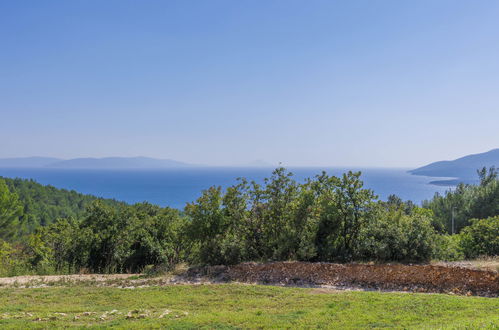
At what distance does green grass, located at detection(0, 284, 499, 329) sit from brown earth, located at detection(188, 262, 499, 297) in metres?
1.19

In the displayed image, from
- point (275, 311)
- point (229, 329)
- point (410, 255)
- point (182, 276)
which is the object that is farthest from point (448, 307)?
point (182, 276)

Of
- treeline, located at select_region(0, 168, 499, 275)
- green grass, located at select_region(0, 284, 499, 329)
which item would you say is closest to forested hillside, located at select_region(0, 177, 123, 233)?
treeline, located at select_region(0, 168, 499, 275)

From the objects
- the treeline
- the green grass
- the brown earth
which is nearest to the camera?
the green grass

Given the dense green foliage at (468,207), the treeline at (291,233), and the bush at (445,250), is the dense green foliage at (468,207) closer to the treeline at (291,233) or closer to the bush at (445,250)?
the bush at (445,250)

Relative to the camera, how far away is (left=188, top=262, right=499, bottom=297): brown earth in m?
10.4

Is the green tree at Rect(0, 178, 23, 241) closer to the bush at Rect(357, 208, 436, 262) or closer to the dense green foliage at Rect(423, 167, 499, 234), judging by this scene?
the bush at Rect(357, 208, 436, 262)

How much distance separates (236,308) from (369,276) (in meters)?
5.20

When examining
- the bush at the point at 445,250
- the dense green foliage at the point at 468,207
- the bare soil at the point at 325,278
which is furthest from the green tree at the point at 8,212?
the dense green foliage at the point at 468,207

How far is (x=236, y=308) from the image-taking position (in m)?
8.96

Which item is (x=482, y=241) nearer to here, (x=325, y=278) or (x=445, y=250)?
(x=445, y=250)

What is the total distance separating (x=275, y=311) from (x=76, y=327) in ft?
14.8

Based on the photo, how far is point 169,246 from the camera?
20.0m

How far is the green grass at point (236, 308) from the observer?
7.27 meters

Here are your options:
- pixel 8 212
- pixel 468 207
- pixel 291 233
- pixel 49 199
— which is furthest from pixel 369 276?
pixel 49 199
